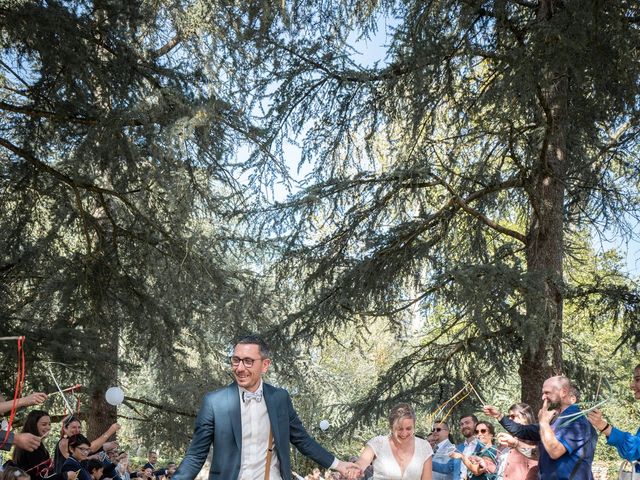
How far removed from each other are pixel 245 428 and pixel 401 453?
1.87m

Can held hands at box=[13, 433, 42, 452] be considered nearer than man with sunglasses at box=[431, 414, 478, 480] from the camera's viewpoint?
Yes

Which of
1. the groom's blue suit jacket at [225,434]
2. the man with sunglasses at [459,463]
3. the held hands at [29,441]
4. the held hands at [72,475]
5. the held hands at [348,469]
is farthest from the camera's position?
the man with sunglasses at [459,463]

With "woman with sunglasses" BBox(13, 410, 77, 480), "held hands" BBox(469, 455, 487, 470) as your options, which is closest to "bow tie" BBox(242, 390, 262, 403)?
"woman with sunglasses" BBox(13, 410, 77, 480)

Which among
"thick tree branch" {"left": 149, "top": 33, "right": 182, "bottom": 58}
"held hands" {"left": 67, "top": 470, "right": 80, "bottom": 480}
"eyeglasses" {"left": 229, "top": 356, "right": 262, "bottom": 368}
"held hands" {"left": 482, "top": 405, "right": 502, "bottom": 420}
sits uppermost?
"thick tree branch" {"left": 149, "top": 33, "right": 182, "bottom": 58}

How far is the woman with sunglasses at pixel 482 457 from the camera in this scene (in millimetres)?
7898

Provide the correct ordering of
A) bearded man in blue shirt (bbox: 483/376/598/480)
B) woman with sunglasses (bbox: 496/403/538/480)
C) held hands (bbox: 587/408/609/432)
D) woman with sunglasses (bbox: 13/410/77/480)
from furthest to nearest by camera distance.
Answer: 1. woman with sunglasses (bbox: 13/410/77/480)
2. woman with sunglasses (bbox: 496/403/538/480)
3. bearded man in blue shirt (bbox: 483/376/598/480)
4. held hands (bbox: 587/408/609/432)

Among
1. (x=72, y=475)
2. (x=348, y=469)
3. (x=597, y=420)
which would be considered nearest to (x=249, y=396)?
(x=348, y=469)

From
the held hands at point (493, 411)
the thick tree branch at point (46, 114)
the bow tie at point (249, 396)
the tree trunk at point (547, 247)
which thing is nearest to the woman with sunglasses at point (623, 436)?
the held hands at point (493, 411)

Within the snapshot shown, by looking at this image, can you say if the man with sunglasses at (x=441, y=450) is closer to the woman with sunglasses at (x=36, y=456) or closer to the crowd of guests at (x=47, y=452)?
the crowd of guests at (x=47, y=452)

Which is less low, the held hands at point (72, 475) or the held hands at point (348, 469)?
the held hands at point (348, 469)

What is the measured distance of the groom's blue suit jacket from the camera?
5.47 meters

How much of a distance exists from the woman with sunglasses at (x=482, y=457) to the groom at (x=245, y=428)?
8.14 ft

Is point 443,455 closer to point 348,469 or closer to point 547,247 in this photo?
point 348,469

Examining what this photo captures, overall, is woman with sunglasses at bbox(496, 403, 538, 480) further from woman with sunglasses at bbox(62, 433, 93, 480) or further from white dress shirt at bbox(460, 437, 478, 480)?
woman with sunglasses at bbox(62, 433, 93, 480)
